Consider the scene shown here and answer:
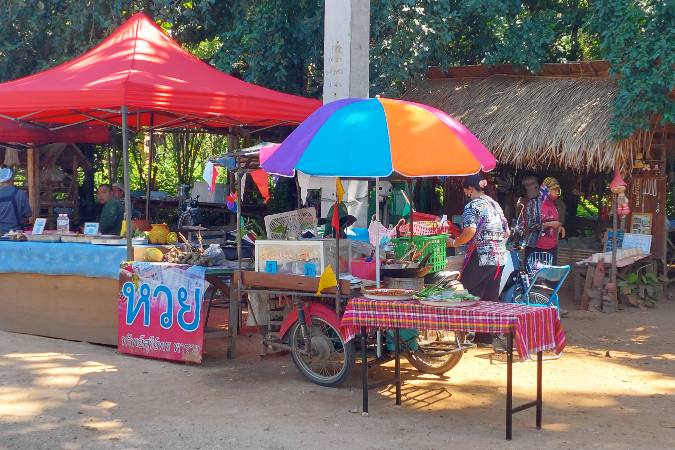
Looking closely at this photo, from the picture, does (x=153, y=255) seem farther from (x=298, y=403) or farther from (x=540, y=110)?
(x=540, y=110)

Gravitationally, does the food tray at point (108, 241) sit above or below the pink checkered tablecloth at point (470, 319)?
above

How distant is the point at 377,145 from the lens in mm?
5805

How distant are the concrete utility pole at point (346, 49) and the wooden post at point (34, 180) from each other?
570cm

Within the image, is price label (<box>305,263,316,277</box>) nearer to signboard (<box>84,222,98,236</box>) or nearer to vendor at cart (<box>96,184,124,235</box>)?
signboard (<box>84,222,98,236</box>)

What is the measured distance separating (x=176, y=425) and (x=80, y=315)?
3.05m

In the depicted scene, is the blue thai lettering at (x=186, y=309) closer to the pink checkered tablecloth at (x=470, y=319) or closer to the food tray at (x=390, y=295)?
the pink checkered tablecloth at (x=470, y=319)

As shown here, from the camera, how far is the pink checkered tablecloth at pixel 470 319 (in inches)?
209

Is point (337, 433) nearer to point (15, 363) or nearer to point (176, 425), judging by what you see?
point (176, 425)

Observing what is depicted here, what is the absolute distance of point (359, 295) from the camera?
6.40 metres

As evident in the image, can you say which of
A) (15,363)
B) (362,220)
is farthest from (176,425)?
(362,220)

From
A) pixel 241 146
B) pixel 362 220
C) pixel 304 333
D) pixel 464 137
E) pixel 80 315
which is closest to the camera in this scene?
pixel 464 137

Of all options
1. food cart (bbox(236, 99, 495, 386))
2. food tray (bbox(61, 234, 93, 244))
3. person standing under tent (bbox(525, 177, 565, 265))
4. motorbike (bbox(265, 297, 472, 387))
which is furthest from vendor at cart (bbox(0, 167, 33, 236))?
person standing under tent (bbox(525, 177, 565, 265))

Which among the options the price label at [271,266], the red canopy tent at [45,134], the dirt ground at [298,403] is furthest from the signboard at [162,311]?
the red canopy tent at [45,134]

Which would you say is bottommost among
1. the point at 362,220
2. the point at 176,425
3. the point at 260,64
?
the point at 176,425
